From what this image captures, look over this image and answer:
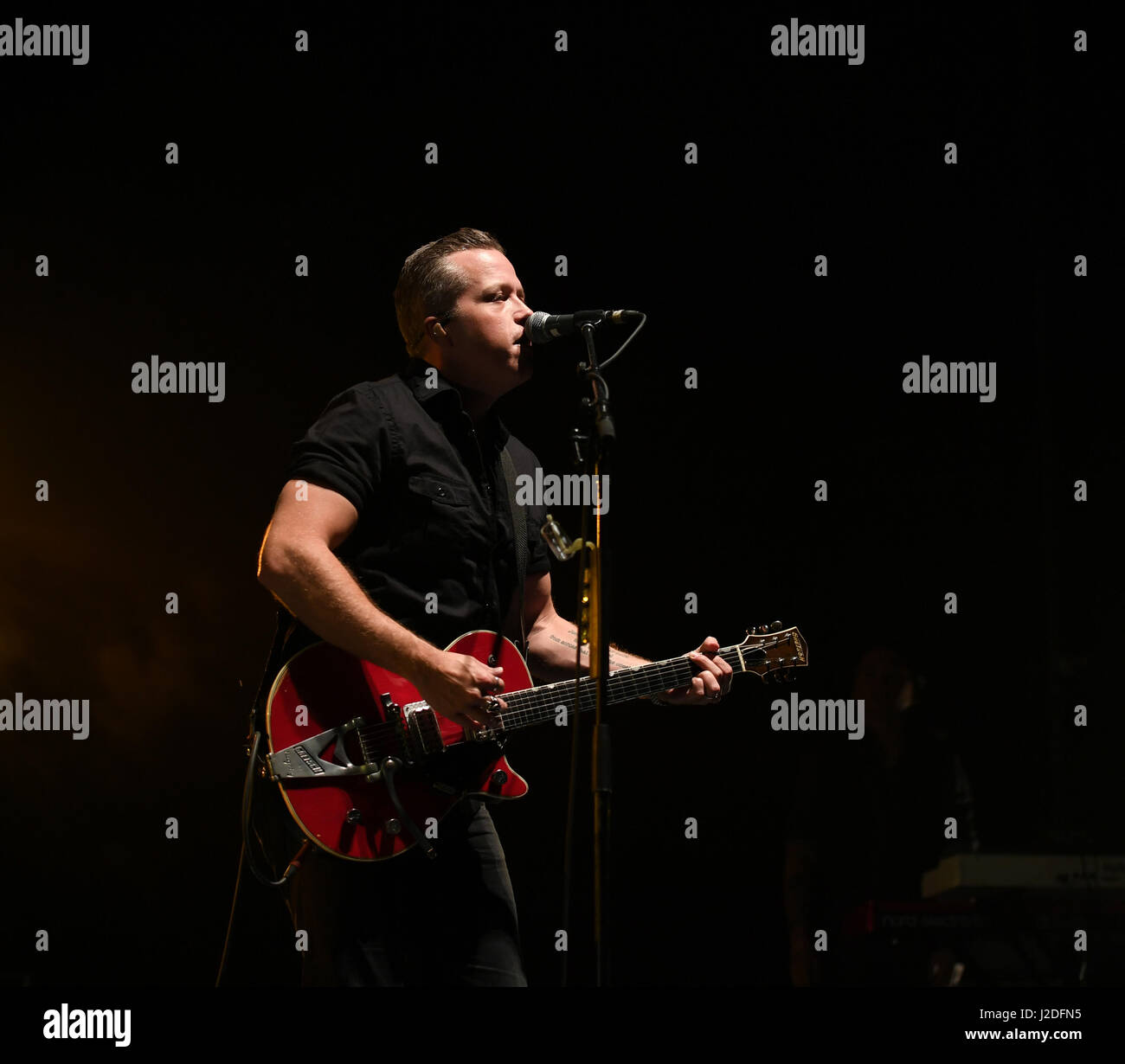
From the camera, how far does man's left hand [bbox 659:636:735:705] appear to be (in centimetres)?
280

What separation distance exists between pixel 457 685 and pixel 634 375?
2.14 m

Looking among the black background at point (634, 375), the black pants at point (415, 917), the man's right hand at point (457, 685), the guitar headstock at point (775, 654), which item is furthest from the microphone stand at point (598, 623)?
the black background at point (634, 375)

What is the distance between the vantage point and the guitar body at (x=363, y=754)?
242 cm

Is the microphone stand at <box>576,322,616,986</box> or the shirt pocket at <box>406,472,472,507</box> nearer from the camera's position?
the microphone stand at <box>576,322,616,986</box>

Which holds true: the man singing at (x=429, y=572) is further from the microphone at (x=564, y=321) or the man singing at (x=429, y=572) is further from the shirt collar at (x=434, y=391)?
the microphone at (x=564, y=321)

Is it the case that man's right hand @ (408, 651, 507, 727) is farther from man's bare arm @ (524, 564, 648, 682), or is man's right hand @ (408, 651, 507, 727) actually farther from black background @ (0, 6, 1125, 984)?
black background @ (0, 6, 1125, 984)

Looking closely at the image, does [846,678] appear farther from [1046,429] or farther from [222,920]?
[222,920]

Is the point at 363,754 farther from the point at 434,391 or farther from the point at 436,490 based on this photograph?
the point at 434,391

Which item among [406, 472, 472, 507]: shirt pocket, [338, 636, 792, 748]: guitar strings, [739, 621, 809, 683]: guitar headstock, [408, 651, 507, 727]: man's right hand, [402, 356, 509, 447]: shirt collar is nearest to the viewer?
[408, 651, 507, 727]: man's right hand

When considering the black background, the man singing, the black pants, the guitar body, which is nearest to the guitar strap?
the man singing

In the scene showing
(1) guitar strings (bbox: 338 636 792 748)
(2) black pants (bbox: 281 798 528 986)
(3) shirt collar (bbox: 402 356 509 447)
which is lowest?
(2) black pants (bbox: 281 798 528 986)

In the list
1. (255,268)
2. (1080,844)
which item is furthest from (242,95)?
(1080,844)

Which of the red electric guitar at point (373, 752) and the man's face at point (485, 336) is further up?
the man's face at point (485, 336)

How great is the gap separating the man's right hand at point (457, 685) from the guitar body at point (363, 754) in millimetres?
142
